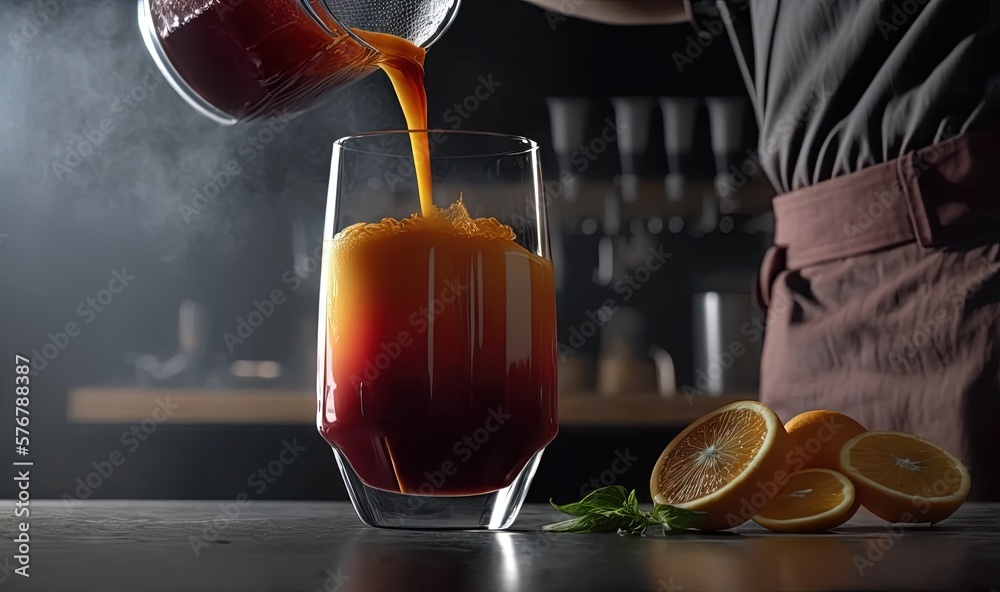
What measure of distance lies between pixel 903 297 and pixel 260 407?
5.25 ft

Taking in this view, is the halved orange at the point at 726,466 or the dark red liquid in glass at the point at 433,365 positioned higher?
the dark red liquid in glass at the point at 433,365

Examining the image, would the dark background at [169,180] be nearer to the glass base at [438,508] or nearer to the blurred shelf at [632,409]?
the blurred shelf at [632,409]

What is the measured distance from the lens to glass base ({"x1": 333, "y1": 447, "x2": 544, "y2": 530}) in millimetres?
667

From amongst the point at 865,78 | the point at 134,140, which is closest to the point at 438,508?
the point at 865,78

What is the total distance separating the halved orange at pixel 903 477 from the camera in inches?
26.8

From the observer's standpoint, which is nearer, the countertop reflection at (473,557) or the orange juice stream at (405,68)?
the countertop reflection at (473,557)

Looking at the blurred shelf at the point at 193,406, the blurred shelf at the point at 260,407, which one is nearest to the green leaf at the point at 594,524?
the blurred shelf at the point at 260,407

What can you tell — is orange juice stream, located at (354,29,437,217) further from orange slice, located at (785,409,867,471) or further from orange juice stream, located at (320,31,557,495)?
orange slice, located at (785,409,867,471)

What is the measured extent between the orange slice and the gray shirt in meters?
0.45

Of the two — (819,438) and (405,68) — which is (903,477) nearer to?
(819,438)

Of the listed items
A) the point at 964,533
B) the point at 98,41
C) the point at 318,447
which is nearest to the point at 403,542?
the point at 964,533

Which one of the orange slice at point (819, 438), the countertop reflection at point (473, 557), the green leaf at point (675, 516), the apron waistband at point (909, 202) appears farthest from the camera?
the apron waistband at point (909, 202)

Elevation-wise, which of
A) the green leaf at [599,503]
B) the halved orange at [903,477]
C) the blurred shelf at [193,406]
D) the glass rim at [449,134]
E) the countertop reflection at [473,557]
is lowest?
the blurred shelf at [193,406]

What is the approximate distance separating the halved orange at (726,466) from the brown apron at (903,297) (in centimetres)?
43
